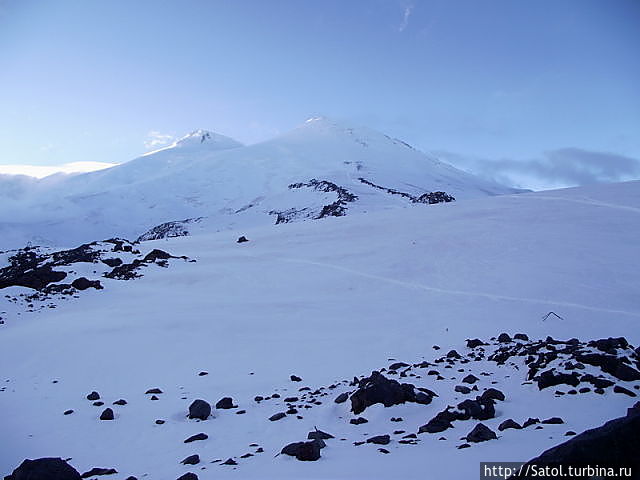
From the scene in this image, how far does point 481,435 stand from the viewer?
6.75 meters

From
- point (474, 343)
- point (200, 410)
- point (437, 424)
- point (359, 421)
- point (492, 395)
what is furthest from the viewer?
point (474, 343)

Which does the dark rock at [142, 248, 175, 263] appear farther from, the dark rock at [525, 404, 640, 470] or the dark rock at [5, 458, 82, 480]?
the dark rock at [525, 404, 640, 470]

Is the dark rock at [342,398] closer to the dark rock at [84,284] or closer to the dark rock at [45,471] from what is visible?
the dark rock at [45,471]

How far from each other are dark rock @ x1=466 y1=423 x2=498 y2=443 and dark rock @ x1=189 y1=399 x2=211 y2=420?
17.5ft

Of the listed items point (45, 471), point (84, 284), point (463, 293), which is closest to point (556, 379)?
point (45, 471)

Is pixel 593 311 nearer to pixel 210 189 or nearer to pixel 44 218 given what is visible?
pixel 210 189

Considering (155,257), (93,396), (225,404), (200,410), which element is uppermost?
(155,257)

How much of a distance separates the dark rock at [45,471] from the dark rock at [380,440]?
4205 millimetres

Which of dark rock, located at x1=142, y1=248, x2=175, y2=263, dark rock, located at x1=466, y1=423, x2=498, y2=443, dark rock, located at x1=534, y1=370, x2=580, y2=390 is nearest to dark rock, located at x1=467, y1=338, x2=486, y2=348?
dark rock, located at x1=534, y1=370, x2=580, y2=390

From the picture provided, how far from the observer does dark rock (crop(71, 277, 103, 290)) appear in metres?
24.6

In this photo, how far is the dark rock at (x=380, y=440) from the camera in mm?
7266

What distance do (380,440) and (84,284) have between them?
2201 centimetres

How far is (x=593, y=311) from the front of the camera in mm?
16359

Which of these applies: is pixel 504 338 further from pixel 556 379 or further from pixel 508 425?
pixel 508 425
